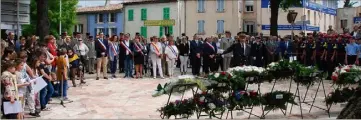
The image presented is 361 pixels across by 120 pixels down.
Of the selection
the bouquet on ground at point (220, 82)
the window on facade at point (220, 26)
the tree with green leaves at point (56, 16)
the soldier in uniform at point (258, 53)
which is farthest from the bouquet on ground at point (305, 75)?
the tree with green leaves at point (56, 16)

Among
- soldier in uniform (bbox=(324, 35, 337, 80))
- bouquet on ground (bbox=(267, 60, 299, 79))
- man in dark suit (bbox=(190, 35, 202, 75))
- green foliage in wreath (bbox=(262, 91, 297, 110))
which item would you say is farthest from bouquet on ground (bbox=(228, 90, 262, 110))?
man in dark suit (bbox=(190, 35, 202, 75))

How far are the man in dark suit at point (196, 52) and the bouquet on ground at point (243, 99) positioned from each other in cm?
997

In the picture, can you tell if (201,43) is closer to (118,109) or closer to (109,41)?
(109,41)

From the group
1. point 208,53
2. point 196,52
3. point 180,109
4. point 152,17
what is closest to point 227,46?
point 208,53

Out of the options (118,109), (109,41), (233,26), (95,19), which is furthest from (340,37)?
(95,19)

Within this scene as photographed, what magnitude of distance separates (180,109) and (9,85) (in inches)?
132

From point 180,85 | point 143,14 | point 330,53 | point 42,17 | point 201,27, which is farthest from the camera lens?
point 143,14

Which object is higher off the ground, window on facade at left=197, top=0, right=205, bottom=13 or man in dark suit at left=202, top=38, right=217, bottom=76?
window on facade at left=197, top=0, right=205, bottom=13

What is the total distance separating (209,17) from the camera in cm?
5731

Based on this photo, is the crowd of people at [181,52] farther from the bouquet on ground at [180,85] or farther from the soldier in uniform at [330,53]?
the bouquet on ground at [180,85]

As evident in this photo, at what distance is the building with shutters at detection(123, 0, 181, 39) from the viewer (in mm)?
57500

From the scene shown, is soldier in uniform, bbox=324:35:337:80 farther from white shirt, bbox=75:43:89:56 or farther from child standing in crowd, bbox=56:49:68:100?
child standing in crowd, bbox=56:49:68:100

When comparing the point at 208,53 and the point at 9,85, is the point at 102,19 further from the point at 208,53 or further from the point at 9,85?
the point at 9,85

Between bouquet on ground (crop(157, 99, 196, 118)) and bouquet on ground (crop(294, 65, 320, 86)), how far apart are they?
9.45 feet
